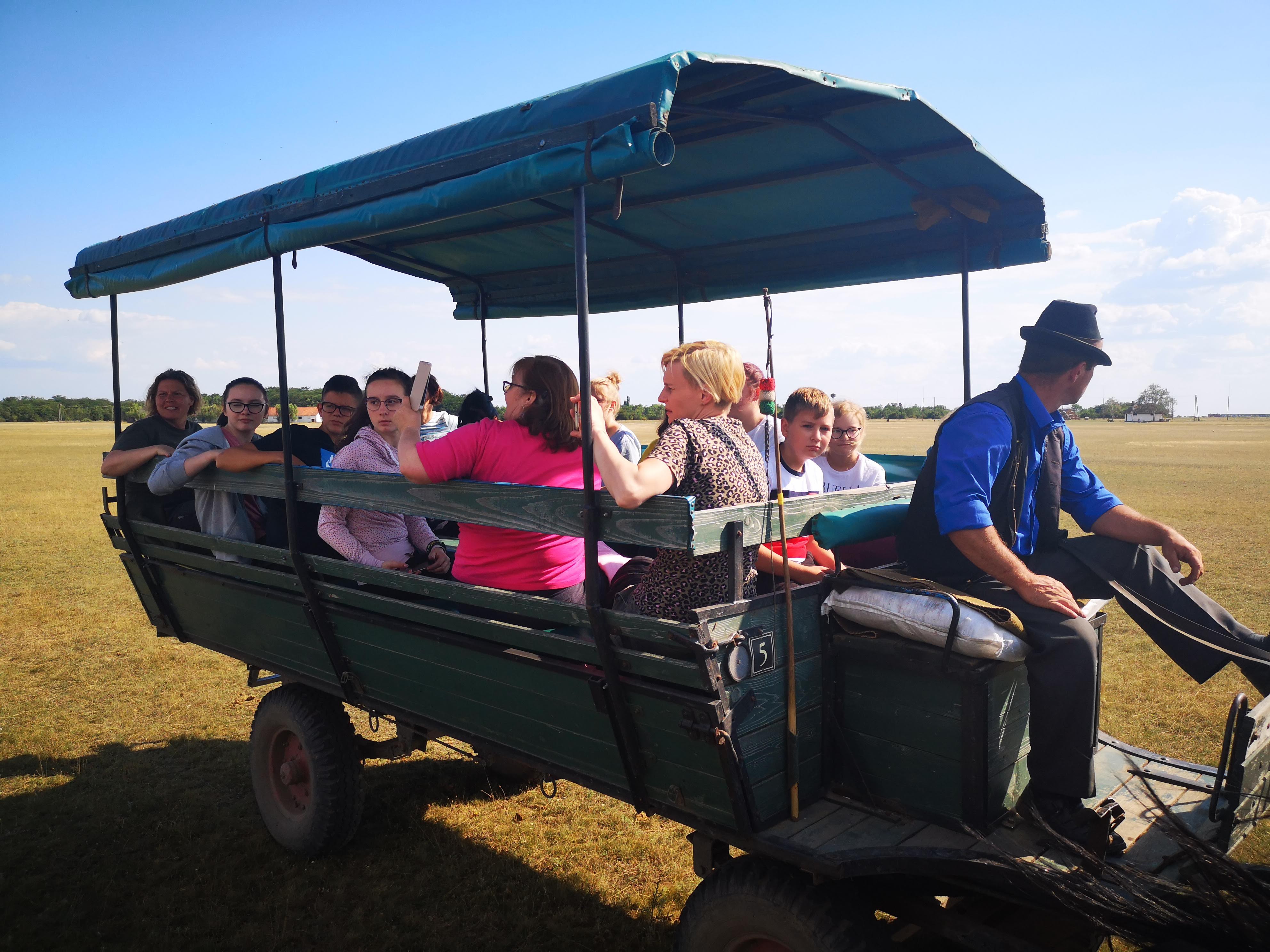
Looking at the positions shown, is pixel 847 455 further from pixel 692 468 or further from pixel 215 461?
pixel 215 461

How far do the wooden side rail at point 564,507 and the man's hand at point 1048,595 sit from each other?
69cm

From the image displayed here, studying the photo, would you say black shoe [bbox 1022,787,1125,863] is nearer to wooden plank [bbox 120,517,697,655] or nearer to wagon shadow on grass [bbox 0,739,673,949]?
wooden plank [bbox 120,517,697,655]

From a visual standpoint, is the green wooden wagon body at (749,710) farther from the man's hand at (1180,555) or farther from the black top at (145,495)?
the black top at (145,495)

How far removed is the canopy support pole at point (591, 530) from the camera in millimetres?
2609

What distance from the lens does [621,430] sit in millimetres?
5590

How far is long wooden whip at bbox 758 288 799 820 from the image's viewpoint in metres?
2.54

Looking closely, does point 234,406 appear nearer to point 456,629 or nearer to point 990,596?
point 456,629

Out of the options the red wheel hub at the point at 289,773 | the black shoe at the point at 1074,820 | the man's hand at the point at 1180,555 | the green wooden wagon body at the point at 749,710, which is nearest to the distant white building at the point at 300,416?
the red wheel hub at the point at 289,773

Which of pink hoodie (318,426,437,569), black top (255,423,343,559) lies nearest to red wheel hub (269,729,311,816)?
black top (255,423,343,559)

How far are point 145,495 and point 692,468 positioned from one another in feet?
12.4

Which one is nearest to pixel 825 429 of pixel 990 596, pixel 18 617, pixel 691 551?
pixel 990 596

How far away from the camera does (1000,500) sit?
291 cm

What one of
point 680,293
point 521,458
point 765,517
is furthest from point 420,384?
point 680,293

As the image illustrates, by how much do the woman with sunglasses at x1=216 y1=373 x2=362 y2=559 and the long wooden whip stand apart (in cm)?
228
